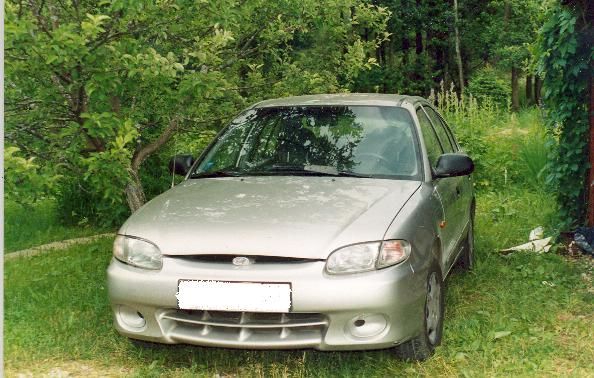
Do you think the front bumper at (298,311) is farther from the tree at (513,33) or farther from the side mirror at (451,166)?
the tree at (513,33)

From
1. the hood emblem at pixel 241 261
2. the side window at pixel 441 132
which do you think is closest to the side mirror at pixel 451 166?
the side window at pixel 441 132

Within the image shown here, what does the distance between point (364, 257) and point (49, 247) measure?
545 centimetres

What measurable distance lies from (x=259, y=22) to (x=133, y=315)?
13.9 feet

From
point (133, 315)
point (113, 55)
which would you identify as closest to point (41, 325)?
point (133, 315)

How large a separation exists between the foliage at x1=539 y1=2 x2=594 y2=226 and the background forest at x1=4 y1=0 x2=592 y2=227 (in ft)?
0.04

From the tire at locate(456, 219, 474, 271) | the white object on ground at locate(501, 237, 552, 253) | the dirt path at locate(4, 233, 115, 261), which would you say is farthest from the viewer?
the dirt path at locate(4, 233, 115, 261)

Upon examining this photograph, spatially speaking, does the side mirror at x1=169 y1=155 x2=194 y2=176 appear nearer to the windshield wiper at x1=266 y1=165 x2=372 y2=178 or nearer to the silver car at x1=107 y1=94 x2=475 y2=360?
the silver car at x1=107 y1=94 x2=475 y2=360

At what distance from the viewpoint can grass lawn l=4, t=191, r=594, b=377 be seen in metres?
4.30

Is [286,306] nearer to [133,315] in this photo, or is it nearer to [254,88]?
[133,315]

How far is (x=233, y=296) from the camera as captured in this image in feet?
12.3

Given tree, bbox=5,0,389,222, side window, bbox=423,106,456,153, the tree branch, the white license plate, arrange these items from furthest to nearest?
the tree branch → side window, bbox=423,106,456,153 → tree, bbox=5,0,389,222 → the white license plate

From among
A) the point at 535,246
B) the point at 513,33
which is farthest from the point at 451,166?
the point at 513,33

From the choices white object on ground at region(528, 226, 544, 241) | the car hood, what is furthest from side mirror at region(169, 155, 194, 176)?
white object on ground at region(528, 226, 544, 241)

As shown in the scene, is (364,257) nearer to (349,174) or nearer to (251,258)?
(251,258)
